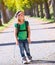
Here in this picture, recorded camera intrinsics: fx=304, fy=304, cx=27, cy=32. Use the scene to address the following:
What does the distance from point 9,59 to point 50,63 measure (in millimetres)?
1838

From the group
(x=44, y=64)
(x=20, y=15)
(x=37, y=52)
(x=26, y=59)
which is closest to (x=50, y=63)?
(x=44, y=64)

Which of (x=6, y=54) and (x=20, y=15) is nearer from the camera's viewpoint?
(x=20, y=15)

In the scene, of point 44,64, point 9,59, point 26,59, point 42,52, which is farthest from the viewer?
point 42,52

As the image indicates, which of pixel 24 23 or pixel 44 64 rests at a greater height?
pixel 24 23

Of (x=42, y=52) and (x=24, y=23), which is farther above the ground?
(x=24, y=23)

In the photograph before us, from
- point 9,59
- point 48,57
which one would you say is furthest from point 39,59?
point 9,59

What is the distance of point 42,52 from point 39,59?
1492 millimetres

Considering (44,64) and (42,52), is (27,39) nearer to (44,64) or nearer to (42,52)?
(44,64)

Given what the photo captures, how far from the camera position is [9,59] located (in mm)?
10281

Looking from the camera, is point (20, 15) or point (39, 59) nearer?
point (20, 15)

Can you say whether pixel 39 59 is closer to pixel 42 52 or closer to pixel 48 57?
pixel 48 57

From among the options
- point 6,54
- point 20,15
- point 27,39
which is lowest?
point 6,54

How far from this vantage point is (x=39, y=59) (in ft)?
32.2

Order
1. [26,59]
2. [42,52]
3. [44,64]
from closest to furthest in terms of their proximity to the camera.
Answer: [44,64], [26,59], [42,52]
